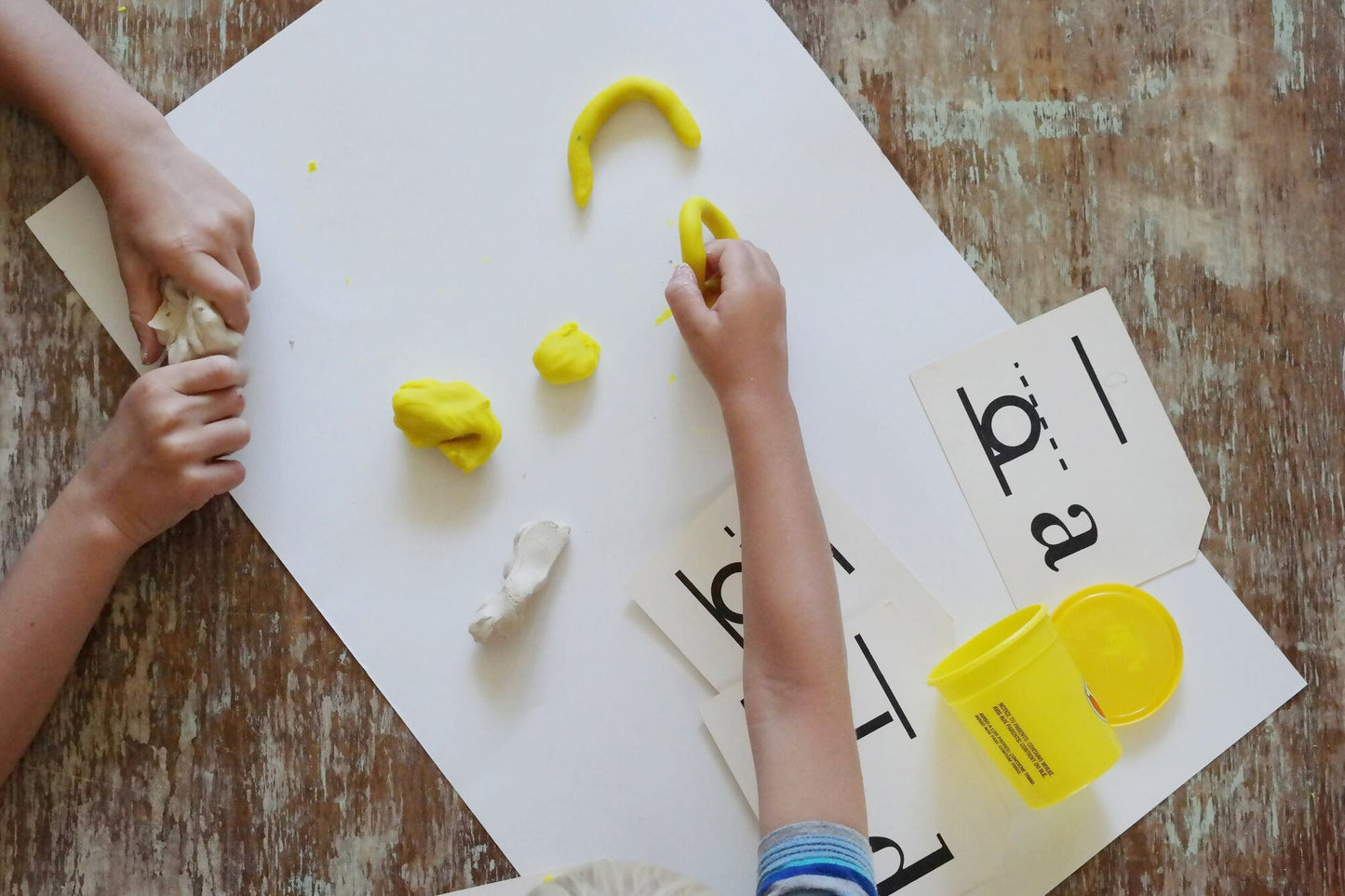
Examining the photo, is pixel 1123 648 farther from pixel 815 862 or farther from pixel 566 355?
pixel 566 355

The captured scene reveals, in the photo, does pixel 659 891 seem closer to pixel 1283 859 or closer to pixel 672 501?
pixel 672 501

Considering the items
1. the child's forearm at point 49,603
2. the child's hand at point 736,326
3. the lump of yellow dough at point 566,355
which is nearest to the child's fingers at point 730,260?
the child's hand at point 736,326

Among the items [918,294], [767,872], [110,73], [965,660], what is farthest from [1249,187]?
[110,73]

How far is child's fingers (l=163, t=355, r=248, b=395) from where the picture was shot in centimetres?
73

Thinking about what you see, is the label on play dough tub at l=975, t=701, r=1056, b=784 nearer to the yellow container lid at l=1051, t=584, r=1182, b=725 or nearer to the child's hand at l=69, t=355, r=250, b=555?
the yellow container lid at l=1051, t=584, r=1182, b=725

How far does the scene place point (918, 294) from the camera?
2.61ft

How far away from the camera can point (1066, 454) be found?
0.79 meters

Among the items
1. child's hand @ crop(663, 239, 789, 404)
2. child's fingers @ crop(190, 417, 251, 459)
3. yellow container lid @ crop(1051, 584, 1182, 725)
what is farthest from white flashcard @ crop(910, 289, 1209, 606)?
child's fingers @ crop(190, 417, 251, 459)

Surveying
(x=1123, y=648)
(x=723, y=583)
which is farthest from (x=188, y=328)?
(x=1123, y=648)

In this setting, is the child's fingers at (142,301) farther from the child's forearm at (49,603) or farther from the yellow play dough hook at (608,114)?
the yellow play dough hook at (608,114)

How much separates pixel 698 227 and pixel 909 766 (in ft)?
1.39

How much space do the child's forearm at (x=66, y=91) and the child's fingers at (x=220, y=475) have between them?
23 cm

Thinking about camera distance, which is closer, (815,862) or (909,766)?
(815,862)

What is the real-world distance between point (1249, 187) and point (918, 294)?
26 cm
